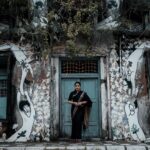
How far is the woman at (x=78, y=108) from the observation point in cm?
1241

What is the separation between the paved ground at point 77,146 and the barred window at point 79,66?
2401mm

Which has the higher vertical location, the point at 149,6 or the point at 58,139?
the point at 149,6

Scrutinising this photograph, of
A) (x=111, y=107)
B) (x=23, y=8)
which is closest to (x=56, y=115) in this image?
(x=111, y=107)

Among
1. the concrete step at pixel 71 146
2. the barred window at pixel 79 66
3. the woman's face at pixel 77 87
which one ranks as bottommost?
the concrete step at pixel 71 146

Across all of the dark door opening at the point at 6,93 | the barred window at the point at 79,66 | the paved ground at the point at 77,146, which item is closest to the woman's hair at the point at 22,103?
the dark door opening at the point at 6,93

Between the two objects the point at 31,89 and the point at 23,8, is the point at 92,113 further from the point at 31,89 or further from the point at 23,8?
the point at 23,8

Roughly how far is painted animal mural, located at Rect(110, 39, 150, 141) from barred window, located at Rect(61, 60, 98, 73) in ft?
2.10

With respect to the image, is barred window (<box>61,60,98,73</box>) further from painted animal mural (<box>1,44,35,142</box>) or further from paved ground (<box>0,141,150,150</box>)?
paved ground (<box>0,141,150,150</box>)

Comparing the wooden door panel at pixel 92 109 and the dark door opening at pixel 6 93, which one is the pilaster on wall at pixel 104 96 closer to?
the wooden door panel at pixel 92 109

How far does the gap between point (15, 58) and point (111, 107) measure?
3373 mm

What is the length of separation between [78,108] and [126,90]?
5.55 feet

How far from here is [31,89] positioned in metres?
12.9

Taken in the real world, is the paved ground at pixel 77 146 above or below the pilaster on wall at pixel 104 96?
below

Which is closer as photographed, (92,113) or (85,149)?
(85,149)
